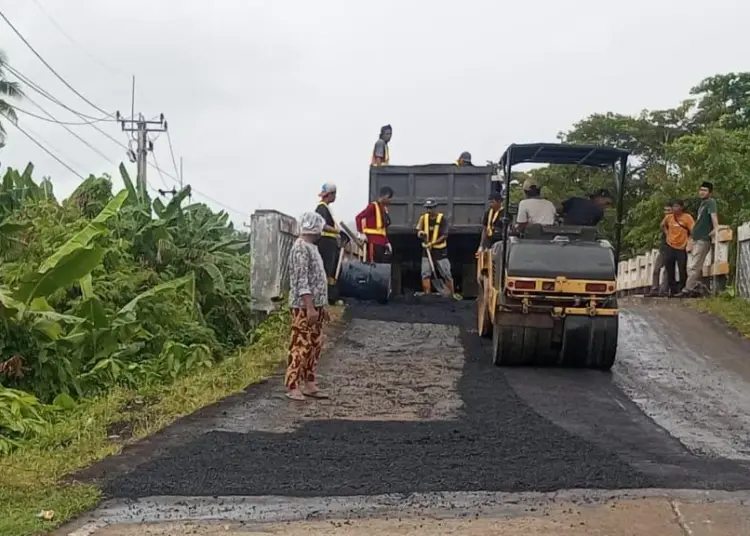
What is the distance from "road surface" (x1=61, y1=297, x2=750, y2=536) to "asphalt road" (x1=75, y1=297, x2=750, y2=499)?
0.07ft

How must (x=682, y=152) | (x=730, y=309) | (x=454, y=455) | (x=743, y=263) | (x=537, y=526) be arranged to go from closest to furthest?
(x=537, y=526), (x=454, y=455), (x=730, y=309), (x=743, y=263), (x=682, y=152)

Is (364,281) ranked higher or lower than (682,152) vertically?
lower

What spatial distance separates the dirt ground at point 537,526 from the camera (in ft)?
16.0

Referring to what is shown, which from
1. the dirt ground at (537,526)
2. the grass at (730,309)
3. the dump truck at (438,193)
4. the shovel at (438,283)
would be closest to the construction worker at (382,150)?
the dump truck at (438,193)

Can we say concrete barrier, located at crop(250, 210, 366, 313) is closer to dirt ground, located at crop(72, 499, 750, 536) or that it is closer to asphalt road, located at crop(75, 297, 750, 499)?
asphalt road, located at crop(75, 297, 750, 499)

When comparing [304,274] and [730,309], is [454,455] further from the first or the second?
[730,309]

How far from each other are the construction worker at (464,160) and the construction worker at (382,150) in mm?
1221

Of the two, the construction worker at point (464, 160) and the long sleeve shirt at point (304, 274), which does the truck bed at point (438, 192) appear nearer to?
the construction worker at point (464, 160)

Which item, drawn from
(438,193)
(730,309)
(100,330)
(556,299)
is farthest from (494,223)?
(438,193)

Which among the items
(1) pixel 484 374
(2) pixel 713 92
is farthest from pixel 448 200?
(2) pixel 713 92

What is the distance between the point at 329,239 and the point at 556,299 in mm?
4040

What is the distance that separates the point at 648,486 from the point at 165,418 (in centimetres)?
404

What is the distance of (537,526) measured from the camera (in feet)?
16.2

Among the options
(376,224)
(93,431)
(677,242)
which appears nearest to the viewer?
(93,431)
